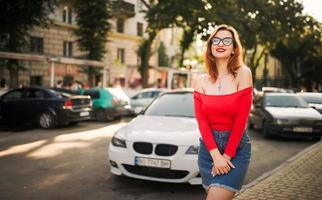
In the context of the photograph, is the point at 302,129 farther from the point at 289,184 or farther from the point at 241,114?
the point at 241,114

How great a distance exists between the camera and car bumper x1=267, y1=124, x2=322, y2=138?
45.1 feet

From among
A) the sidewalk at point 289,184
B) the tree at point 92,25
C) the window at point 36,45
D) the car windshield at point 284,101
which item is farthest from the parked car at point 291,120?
the window at point 36,45

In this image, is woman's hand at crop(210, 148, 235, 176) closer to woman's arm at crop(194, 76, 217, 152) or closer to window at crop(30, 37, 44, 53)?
woman's arm at crop(194, 76, 217, 152)

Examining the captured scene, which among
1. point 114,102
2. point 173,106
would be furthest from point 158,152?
point 114,102

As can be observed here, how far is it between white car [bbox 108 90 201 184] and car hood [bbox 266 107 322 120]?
7.16m

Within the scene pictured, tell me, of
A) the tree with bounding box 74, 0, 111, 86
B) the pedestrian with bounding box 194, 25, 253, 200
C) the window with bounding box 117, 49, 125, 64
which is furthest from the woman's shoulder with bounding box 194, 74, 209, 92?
the window with bounding box 117, 49, 125, 64

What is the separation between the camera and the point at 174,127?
7340 mm

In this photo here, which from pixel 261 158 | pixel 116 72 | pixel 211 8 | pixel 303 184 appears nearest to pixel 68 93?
pixel 211 8

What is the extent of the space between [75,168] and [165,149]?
250cm

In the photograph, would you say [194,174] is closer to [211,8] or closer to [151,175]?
[151,175]

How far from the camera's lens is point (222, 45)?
354 centimetres

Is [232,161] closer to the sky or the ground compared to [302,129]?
closer to the sky

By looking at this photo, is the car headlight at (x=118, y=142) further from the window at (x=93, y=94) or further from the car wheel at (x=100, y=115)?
the window at (x=93, y=94)

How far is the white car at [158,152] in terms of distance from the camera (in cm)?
670
